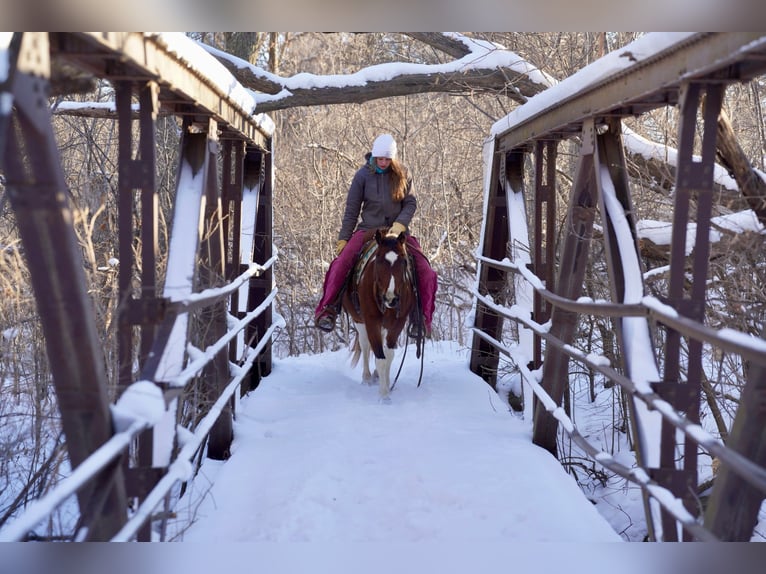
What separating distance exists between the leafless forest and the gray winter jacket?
1.69 m

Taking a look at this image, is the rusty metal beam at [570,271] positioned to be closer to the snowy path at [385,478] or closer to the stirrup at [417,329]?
the snowy path at [385,478]

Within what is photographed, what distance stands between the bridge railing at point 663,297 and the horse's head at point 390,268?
1000 millimetres

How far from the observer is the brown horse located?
6.27m

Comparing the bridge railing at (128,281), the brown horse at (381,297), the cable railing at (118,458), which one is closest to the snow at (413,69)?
the brown horse at (381,297)

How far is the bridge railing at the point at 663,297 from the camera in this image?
258 cm

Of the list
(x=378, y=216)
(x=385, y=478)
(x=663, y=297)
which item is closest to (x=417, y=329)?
(x=378, y=216)

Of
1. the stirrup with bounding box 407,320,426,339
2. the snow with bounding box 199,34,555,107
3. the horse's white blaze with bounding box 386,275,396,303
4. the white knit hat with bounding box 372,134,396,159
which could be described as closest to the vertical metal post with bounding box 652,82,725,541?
the horse's white blaze with bounding box 386,275,396,303

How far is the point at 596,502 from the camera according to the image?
18.0 ft

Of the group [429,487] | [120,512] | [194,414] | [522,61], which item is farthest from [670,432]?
[522,61]

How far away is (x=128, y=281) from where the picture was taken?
3223 mm

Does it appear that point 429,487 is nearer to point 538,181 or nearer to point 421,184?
point 538,181

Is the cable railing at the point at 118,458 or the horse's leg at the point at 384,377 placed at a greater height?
→ the cable railing at the point at 118,458

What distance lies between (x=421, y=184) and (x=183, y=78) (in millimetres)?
10636

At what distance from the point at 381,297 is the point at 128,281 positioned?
3.42 metres
